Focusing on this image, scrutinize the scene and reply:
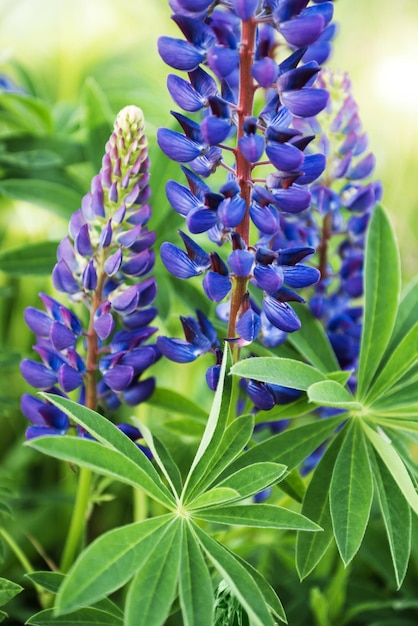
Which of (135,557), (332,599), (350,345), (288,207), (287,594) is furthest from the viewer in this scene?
(287,594)

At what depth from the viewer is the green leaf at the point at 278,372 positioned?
906 millimetres

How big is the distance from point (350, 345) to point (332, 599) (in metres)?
0.46

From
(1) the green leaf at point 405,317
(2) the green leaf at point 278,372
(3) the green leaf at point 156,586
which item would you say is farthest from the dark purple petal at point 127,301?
(1) the green leaf at point 405,317

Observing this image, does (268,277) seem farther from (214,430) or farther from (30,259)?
(30,259)

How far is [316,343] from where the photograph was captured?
1.20 m

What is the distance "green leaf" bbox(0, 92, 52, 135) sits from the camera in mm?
1544

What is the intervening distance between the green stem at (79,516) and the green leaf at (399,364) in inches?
16.7

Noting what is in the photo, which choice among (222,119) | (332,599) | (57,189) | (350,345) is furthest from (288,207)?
(332,599)

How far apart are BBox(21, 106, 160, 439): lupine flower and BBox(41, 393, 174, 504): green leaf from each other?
127 mm

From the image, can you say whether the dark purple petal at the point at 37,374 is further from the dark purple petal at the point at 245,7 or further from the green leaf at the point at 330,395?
the dark purple petal at the point at 245,7

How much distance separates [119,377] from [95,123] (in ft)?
1.87

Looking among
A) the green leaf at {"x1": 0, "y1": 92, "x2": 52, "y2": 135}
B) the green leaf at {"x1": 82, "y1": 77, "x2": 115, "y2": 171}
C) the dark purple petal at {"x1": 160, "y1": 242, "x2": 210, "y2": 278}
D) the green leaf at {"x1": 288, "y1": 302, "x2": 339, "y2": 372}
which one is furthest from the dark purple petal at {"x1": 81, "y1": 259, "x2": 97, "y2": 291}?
the green leaf at {"x1": 0, "y1": 92, "x2": 52, "y2": 135}

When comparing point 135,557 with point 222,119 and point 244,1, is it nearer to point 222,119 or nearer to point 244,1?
point 222,119

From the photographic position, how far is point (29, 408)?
1.08 metres
